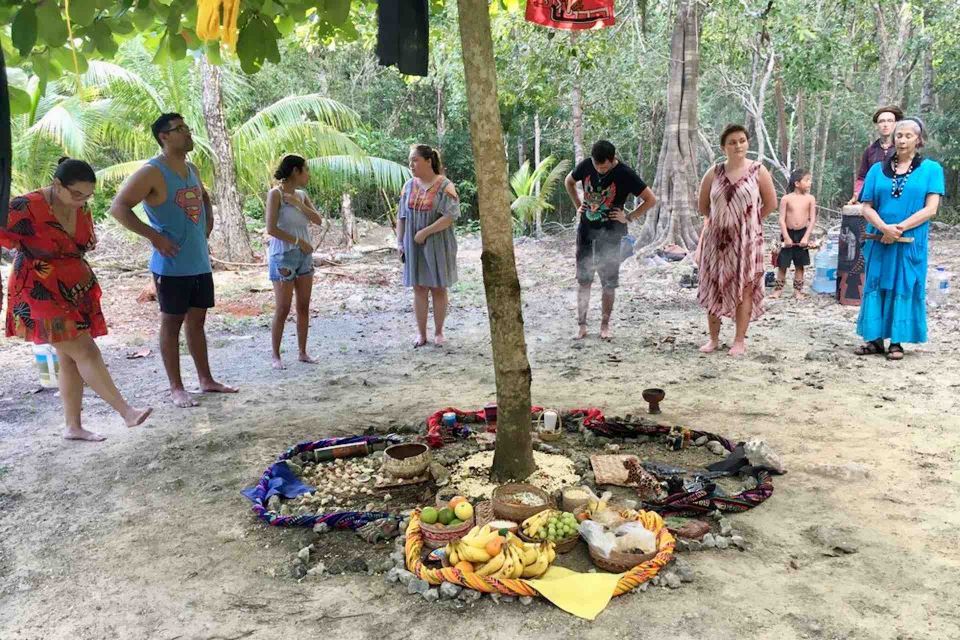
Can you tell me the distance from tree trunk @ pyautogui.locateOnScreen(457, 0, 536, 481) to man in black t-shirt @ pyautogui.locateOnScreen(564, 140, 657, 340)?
292cm

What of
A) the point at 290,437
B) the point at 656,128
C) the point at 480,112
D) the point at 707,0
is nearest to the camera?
the point at 480,112

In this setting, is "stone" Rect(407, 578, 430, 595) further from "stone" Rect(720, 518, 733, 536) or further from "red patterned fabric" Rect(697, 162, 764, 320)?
"red patterned fabric" Rect(697, 162, 764, 320)

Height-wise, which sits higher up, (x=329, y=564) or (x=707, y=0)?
(x=707, y=0)

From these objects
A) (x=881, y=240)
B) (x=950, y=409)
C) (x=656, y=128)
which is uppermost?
(x=656, y=128)

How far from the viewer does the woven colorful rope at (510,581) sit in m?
2.26

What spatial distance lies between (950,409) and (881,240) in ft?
4.99

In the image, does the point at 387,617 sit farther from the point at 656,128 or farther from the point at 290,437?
the point at 656,128

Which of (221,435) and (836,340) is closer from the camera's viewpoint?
(221,435)

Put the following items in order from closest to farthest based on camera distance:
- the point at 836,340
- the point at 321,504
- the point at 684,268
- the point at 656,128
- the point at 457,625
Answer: the point at 457,625 < the point at 321,504 < the point at 836,340 < the point at 684,268 < the point at 656,128

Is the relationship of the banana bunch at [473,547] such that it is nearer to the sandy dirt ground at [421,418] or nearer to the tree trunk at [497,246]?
the sandy dirt ground at [421,418]

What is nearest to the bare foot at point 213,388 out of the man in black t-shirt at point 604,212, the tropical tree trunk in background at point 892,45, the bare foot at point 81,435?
the bare foot at point 81,435

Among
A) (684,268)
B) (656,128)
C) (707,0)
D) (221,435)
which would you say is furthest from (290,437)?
(656,128)

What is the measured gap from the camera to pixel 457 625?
7.01 ft

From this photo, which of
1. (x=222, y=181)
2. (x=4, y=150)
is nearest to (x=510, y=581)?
(x=4, y=150)
